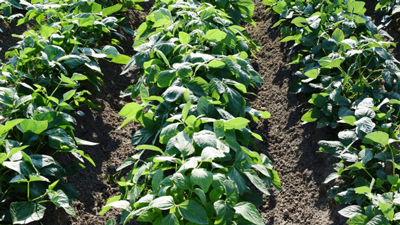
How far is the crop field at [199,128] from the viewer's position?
2.03 metres

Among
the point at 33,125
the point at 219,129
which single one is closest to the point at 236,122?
the point at 219,129

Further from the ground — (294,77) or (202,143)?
(202,143)

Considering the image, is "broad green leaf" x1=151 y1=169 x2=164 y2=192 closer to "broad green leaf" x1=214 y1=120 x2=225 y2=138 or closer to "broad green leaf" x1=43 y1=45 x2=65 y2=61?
"broad green leaf" x1=214 y1=120 x2=225 y2=138

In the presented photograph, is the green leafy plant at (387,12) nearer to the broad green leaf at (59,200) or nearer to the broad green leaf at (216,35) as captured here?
the broad green leaf at (216,35)

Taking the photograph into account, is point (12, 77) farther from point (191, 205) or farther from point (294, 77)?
point (294, 77)

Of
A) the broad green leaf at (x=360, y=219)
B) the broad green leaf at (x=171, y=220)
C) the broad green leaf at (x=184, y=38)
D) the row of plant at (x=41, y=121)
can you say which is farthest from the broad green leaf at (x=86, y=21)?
the broad green leaf at (x=360, y=219)

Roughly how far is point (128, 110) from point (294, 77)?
73.8 inches

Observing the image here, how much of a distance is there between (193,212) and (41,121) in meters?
1.01

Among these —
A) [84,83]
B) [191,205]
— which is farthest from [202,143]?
[84,83]

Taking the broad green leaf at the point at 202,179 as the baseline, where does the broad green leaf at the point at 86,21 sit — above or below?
above

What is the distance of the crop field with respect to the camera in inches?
80.1

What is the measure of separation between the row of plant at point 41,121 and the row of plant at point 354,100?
1.59 metres

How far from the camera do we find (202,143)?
2062mm

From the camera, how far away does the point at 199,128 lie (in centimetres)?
226
